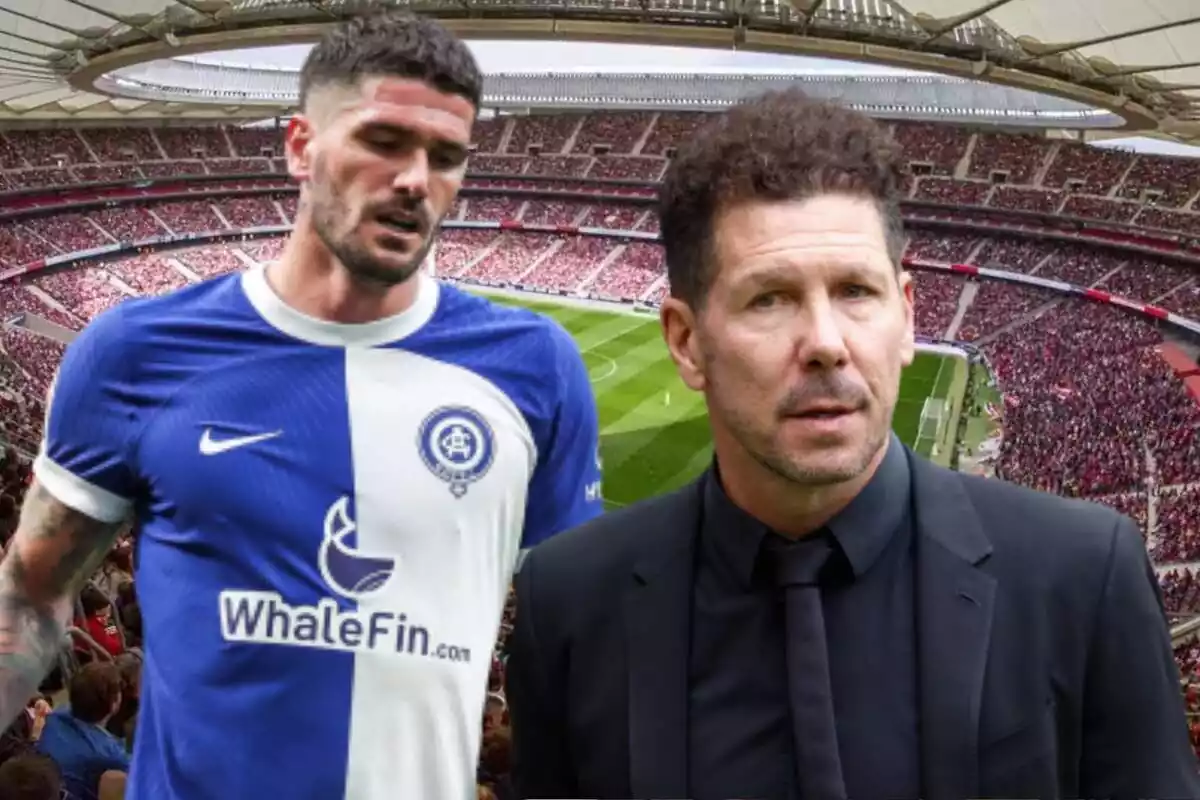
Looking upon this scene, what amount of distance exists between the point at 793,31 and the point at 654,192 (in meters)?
17.7

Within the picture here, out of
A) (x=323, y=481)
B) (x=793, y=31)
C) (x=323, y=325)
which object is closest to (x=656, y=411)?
(x=793, y=31)

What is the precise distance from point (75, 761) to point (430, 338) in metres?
2.41

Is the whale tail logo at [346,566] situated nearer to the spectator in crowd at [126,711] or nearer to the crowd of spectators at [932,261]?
the spectator in crowd at [126,711]

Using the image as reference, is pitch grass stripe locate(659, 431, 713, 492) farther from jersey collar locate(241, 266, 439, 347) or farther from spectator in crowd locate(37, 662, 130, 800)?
jersey collar locate(241, 266, 439, 347)

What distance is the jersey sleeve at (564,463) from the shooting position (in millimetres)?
2711

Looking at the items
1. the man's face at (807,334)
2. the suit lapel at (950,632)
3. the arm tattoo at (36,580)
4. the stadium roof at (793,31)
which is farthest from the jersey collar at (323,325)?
the stadium roof at (793,31)

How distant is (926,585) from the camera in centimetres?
188

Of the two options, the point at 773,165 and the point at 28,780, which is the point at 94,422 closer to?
the point at 28,780

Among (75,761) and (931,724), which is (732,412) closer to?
(931,724)

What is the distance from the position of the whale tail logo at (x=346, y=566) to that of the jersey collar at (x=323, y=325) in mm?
476

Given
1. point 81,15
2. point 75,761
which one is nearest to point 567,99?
point 81,15

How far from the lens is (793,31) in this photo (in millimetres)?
18266

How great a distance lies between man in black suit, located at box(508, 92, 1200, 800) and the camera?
5.94 ft

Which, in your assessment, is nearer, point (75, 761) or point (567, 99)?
point (75, 761)
